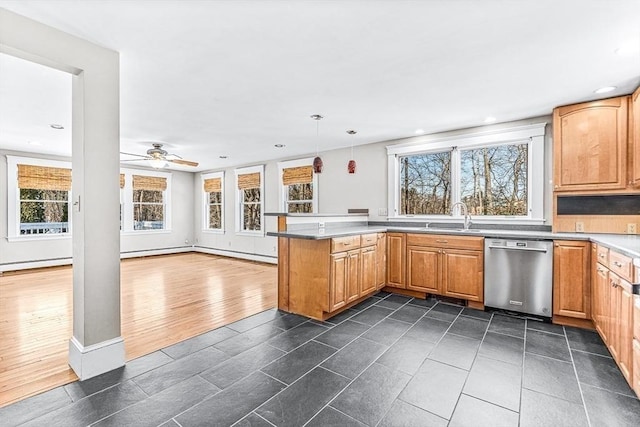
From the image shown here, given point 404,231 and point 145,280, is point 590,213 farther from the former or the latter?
point 145,280

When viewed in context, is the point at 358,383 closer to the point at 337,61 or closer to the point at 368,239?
the point at 368,239

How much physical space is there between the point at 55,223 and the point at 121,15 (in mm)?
6426

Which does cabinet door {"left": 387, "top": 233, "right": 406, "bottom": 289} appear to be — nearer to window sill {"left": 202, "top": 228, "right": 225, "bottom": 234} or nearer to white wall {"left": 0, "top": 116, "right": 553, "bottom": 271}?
white wall {"left": 0, "top": 116, "right": 553, "bottom": 271}

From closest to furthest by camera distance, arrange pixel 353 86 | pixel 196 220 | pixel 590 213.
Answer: pixel 353 86 < pixel 590 213 < pixel 196 220

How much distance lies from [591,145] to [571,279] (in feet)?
4.76

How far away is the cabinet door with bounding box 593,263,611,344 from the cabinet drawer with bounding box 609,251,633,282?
7.3 inches

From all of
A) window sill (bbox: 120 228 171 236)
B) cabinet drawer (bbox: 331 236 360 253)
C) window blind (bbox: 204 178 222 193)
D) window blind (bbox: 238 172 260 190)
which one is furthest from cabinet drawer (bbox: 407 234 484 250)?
window sill (bbox: 120 228 171 236)

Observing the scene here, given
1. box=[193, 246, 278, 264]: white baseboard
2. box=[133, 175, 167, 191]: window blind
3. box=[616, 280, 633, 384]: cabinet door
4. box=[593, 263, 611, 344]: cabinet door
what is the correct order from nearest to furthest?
box=[616, 280, 633, 384]: cabinet door < box=[593, 263, 611, 344]: cabinet door < box=[193, 246, 278, 264]: white baseboard < box=[133, 175, 167, 191]: window blind

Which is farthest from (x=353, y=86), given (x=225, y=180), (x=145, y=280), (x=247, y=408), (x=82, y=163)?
(x=225, y=180)

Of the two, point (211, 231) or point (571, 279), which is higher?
point (211, 231)

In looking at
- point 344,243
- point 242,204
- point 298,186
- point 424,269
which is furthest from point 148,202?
point 424,269

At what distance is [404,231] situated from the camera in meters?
4.16

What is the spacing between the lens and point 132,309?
368cm

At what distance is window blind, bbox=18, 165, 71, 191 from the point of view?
19.5ft
